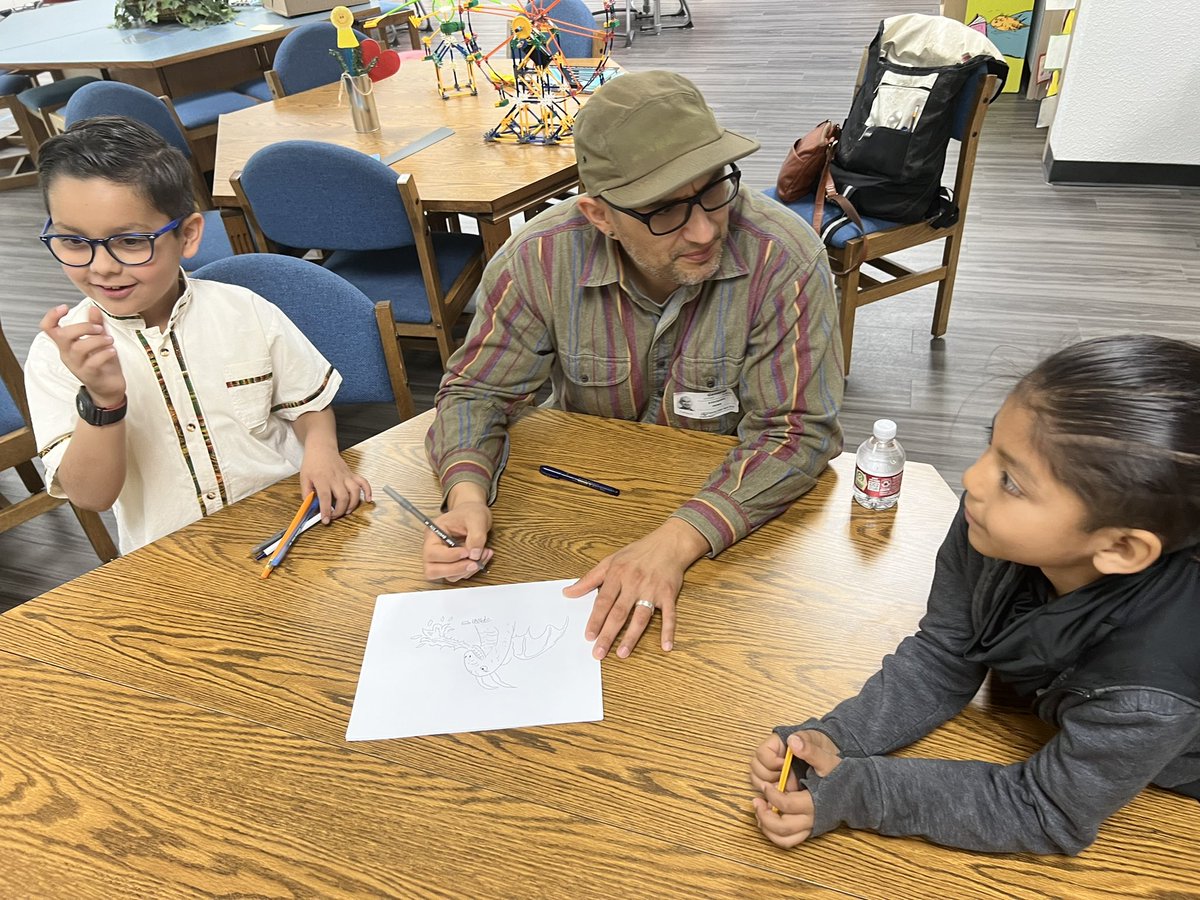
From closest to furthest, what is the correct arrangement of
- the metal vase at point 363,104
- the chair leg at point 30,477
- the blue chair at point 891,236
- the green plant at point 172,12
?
1. the chair leg at point 30,477
2. the blue chair at point 891,236
3. the metal vase at point 363,104
4. the green plant at point 172,12

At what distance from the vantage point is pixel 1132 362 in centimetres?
71

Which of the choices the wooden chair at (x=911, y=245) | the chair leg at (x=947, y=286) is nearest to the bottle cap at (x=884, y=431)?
the wooden chair at (x=911, y=245)

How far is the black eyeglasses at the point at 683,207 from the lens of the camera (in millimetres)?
1224

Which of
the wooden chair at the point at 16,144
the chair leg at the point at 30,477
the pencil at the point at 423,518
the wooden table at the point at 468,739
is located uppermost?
the pencil at the point at 423,518

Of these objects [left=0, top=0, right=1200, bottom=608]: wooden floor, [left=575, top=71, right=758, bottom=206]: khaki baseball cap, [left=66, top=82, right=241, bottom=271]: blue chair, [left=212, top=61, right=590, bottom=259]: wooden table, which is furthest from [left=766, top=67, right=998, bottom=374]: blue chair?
[left=66, top=82, right=241, bottom=271]: blue chair

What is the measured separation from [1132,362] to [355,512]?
38.5 inches

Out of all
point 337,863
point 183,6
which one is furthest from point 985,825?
point 183,6

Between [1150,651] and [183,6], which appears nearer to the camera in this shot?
[1150,651]

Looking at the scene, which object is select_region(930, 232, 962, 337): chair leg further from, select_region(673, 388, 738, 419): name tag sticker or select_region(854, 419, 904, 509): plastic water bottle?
select_region(854, 419, 904, 509): plastic water bottle

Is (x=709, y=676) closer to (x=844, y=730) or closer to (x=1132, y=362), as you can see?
(x=844, y=730)

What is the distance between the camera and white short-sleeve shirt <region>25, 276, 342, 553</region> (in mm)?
1355

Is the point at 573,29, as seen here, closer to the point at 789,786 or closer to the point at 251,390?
the point at 251,390

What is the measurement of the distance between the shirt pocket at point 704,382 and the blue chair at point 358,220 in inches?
34.8

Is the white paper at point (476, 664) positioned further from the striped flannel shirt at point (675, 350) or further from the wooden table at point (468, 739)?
the striped flannel shirt at point (675, 350)
